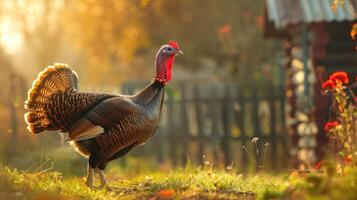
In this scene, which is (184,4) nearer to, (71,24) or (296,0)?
(71,24)

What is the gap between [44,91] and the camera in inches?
339

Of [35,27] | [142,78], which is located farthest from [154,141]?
[35,27]

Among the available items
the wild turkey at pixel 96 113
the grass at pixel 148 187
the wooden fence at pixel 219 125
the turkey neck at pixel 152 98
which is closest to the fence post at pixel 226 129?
the wooden fence at pixel 219 125

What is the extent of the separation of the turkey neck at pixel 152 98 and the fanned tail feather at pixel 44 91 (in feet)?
2.66

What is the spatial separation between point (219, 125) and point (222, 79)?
23.3ft

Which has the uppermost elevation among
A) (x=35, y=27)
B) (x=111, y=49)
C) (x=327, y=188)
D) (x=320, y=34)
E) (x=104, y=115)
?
(x=35, y=27)

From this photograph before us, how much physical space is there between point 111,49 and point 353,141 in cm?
1815

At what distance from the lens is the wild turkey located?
8156 mm

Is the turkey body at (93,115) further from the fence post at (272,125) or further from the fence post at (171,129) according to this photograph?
the fence post at (171,129)

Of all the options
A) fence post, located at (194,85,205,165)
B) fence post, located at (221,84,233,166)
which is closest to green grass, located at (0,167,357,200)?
fence post, located at (221,84,233,166)

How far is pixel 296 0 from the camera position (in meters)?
13.2

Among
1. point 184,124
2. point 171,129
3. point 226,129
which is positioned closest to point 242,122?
point 226,129

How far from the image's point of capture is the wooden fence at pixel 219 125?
16.8m

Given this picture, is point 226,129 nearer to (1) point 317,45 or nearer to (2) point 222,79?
(1) point 317,45
